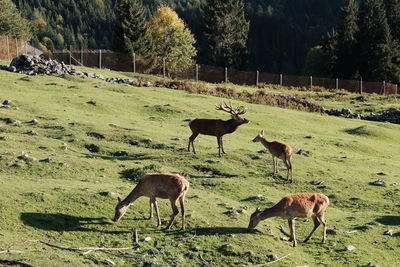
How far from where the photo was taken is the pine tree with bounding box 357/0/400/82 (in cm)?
8644

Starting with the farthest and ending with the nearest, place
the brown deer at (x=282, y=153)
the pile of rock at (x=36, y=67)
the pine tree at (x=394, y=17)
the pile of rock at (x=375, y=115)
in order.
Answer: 1. the pine tree at (x=394, y=17)
2. the pile of rock at (x=375, y=115)
3. the pile of rock at (x=36, y=67)
4. the brown deer at (x=282, y=153)

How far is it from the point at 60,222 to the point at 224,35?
278ft

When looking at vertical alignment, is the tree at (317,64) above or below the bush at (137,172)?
above

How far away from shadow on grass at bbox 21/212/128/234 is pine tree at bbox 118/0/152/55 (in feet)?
211

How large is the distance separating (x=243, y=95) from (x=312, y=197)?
1269 inches

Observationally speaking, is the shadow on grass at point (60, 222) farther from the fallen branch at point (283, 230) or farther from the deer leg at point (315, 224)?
the deer leg at point (315, 224)

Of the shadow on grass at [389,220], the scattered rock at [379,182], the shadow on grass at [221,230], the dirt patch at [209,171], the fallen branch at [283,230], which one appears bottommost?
the shadow on grass at [389,220]

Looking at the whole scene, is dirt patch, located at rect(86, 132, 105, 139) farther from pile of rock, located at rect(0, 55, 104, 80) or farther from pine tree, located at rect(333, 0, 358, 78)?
pine tree, located at rect(333, 0, 358, 78)

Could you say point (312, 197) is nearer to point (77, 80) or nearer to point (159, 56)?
point (77, 80)

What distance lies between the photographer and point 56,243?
1391cm

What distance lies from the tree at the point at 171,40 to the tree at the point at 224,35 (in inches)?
159

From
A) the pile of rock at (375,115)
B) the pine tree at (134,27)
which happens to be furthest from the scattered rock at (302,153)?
the pine tree at (134,27)

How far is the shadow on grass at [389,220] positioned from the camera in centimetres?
1800

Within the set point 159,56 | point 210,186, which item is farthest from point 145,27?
point 210,186
